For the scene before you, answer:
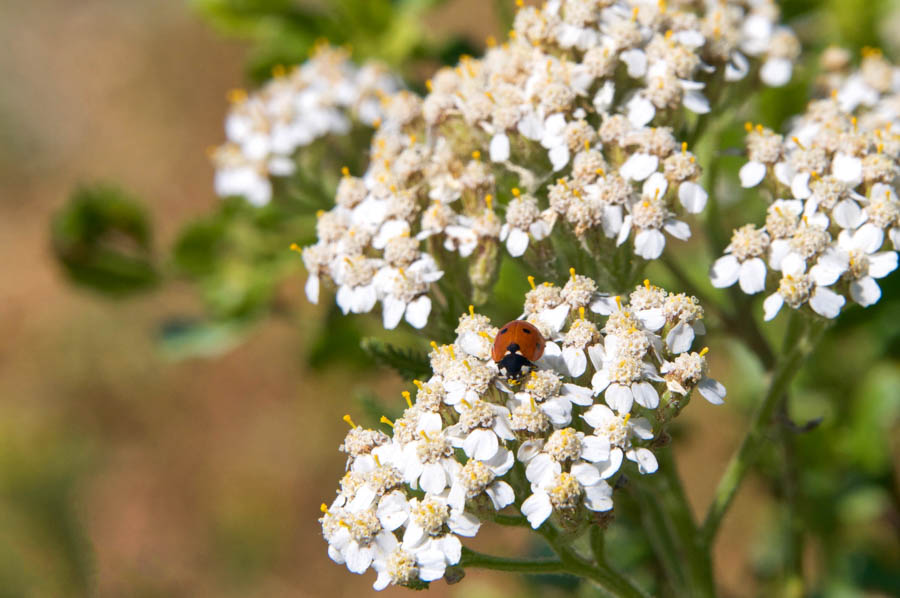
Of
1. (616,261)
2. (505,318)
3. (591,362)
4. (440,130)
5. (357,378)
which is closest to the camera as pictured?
(591,362)

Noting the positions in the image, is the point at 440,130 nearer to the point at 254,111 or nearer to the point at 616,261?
the point at 616,261

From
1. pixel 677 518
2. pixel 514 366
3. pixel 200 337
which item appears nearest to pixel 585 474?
pixel 514 366

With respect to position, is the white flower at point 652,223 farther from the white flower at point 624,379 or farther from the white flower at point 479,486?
the white flower at point 479,486

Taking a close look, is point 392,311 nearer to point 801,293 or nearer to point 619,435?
point 619,435

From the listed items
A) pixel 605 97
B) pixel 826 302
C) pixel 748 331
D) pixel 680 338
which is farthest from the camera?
pixel 748 331

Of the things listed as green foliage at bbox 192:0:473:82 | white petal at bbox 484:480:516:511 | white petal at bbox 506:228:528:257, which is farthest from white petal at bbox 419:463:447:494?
green foliage at bbox 192:0:473:82

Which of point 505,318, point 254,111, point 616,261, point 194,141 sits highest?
point 194,141

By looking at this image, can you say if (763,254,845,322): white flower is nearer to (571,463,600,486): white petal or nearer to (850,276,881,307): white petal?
(850,276,881,307): white petal

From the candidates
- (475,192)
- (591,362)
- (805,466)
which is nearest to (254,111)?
(475,192)
